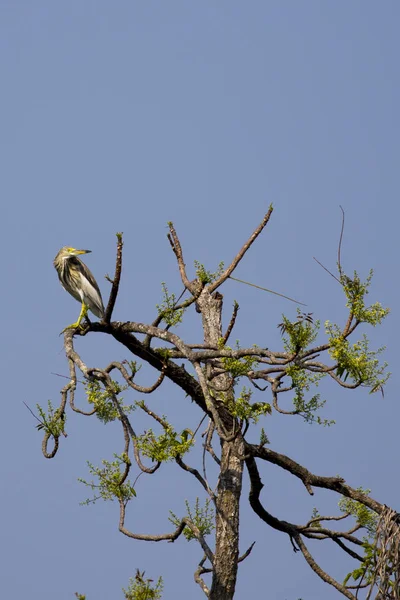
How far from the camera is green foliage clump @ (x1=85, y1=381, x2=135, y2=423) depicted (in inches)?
285

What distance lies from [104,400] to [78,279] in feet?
8.71

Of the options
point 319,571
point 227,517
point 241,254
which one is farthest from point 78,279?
point 319,571

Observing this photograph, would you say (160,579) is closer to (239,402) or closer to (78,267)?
(239,402)

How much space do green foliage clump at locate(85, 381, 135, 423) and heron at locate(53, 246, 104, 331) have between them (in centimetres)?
210

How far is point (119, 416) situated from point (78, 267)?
115 inches

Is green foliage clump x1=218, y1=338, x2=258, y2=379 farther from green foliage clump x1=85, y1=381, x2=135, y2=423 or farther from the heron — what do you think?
the heron

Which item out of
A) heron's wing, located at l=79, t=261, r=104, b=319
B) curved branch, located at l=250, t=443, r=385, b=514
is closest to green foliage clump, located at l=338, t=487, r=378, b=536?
curved branch, located at l=250, t=443, r=385, b=514

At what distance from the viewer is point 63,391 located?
731 centimetres

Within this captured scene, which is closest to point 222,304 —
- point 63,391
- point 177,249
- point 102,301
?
point 177,249

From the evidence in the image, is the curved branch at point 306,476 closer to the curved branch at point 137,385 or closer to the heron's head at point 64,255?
the curved branch at point 137,385

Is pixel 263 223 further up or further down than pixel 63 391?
further up

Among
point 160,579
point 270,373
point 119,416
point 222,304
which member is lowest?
point 160,579

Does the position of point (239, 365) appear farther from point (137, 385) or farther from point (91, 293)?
point (91, 293)

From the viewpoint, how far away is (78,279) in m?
9.70
